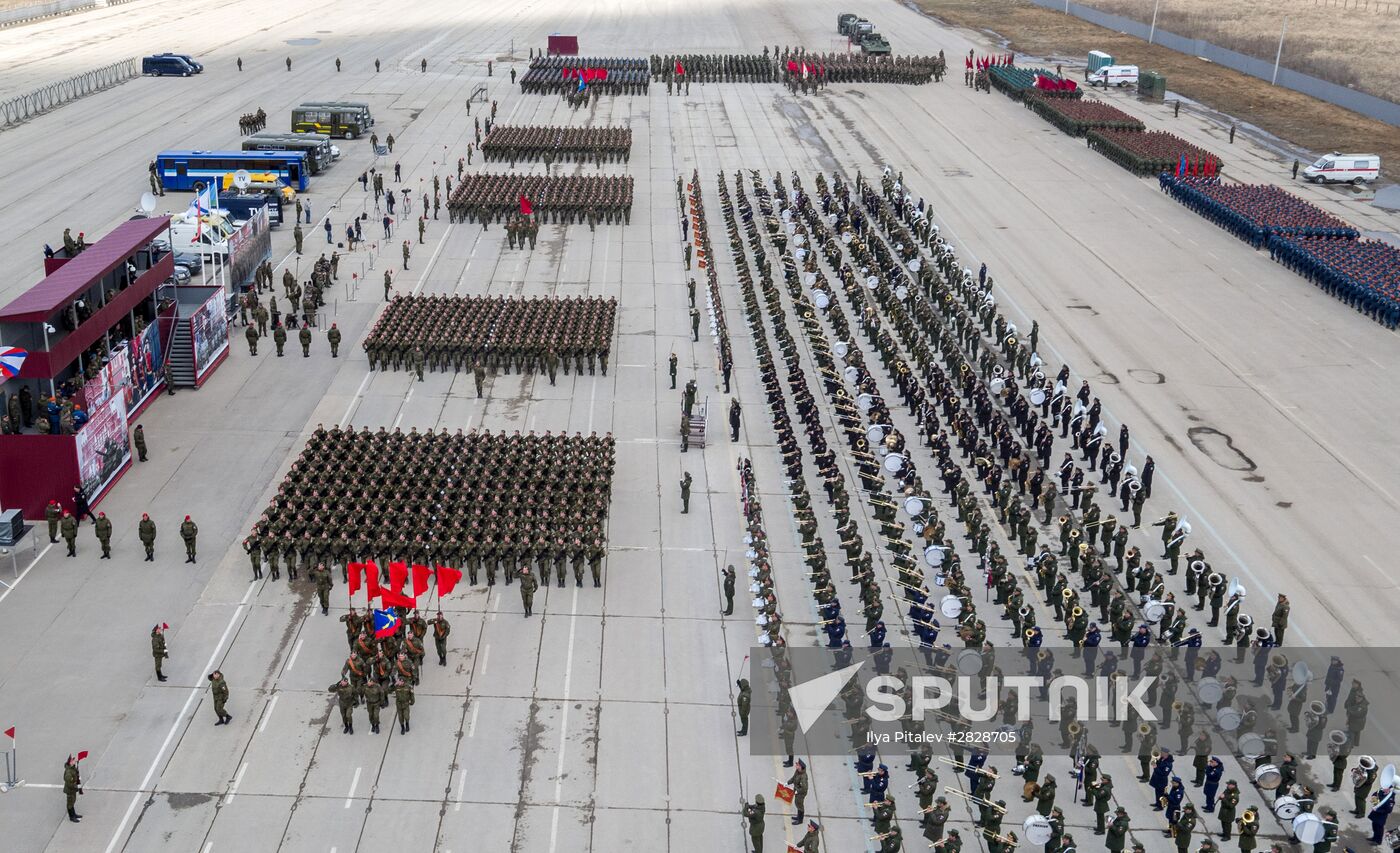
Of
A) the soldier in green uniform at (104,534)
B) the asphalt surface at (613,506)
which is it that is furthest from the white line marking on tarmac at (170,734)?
the soldier in green uniform at (104,534)

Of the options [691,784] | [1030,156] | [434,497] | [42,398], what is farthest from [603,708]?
[1030,156]

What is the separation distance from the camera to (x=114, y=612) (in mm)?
29281

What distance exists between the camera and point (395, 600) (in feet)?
88.6

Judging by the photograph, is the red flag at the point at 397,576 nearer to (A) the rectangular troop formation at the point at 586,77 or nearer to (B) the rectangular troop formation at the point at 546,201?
(B) the rectangular troop formation at the point at 546,201

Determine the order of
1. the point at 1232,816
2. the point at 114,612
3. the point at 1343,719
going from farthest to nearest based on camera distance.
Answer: the point at 114,612, the point at 1343,719, the point at 1232,816

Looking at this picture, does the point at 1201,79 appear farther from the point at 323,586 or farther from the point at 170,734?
the point at 170,734

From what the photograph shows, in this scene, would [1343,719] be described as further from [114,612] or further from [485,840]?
[114,612]

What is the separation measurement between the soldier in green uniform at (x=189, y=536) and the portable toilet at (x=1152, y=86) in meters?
78.6

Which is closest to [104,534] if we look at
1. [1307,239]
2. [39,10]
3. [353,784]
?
[353,784]

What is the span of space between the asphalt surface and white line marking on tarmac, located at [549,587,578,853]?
7cm

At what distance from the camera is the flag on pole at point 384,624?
88.7 ft

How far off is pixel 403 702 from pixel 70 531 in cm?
1114

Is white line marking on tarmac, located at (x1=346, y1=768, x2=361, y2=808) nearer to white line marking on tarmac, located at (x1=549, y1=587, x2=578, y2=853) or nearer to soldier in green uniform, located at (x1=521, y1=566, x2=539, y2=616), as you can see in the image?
white line marking on tarmac, located at (x1=549, y1=587, x2=578, y2=853)

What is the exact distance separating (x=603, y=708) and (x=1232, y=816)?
11281 mm
